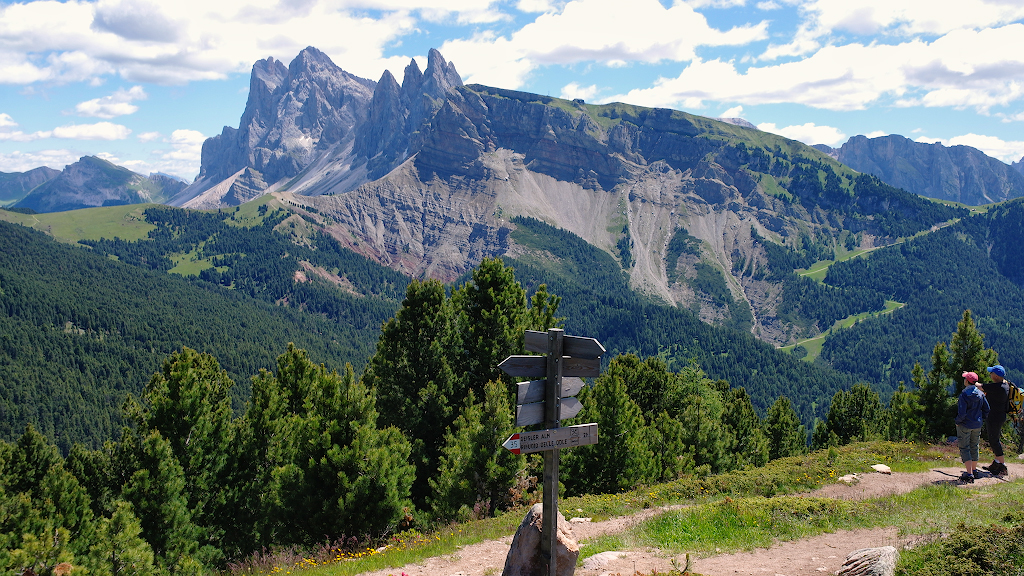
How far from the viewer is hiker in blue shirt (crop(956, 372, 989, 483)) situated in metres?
19.2

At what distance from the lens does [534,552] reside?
1219 cm

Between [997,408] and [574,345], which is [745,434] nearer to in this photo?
[997,408]

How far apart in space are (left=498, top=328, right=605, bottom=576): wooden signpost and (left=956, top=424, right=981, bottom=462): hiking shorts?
15996mm

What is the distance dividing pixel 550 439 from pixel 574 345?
166 centimetres

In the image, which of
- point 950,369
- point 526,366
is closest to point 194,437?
point 526,366

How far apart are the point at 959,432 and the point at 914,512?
5914 mm

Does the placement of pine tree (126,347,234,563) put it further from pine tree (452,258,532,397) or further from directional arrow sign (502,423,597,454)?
directional arrow sign (502,423,597,454)

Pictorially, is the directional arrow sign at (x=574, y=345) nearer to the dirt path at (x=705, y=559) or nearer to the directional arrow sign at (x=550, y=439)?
the directional arrow sign at (x=550, y=439)

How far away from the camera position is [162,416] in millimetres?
25578

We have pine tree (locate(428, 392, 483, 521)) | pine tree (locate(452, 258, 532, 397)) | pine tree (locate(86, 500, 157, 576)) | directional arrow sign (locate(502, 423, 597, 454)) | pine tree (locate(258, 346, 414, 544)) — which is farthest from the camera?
pine tree (locate(452, 258, 532, 397))

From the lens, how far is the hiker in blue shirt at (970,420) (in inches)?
755

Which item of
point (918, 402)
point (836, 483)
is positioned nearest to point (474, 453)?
point (836, 483)

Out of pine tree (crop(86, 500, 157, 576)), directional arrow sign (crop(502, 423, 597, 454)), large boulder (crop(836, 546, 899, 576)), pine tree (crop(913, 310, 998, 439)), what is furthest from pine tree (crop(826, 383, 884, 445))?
pine tree (crop(86, 500, 157, 576))

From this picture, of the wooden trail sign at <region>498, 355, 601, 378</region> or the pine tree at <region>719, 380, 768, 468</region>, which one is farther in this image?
the pine tree at <region>719, 380, 768, 468</region>
